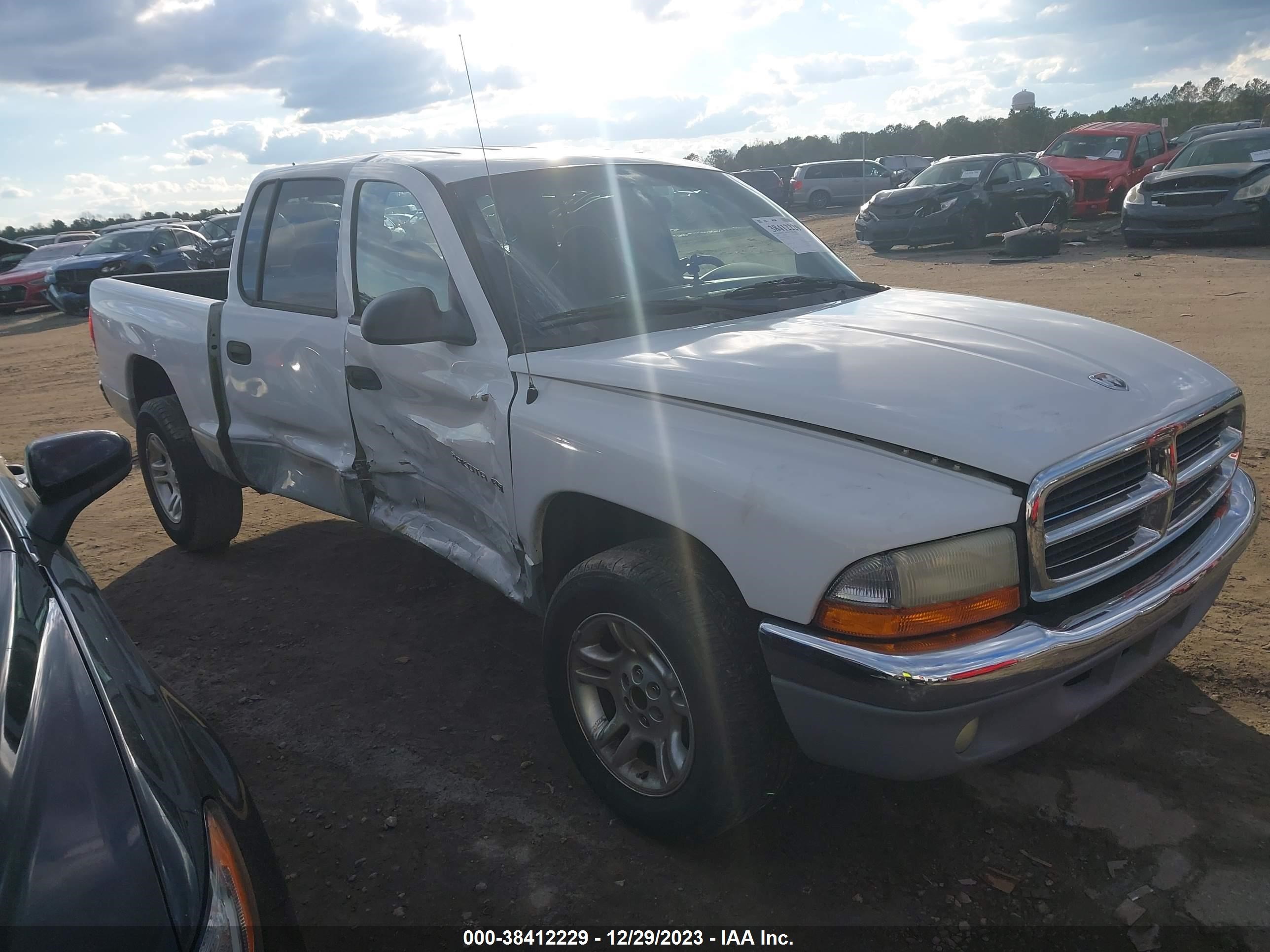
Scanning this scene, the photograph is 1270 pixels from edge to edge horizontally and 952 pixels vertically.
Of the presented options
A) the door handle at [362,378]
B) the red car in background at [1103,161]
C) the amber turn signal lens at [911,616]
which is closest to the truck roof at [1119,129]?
the red car in background at [1103,161]

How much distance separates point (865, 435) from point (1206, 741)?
170 centimetres

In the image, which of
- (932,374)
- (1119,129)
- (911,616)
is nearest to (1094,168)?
(1119,129)

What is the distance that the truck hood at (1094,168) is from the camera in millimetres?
18625

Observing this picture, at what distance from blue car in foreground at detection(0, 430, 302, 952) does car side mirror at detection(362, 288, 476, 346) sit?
3.78 feet

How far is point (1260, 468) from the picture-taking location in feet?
16.5

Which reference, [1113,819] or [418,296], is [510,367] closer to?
[418,296]

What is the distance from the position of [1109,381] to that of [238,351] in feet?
11.6

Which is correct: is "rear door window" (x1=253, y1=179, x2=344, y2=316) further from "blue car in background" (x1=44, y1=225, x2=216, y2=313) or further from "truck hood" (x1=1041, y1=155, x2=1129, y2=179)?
"truck hood" (x1=1041, y1=155, x2=1129, y2=179)

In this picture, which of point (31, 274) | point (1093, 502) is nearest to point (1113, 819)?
point (1093, 502)

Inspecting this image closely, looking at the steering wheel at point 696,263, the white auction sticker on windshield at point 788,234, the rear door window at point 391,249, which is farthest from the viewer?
the white auction sticker on windshield at point 788,234

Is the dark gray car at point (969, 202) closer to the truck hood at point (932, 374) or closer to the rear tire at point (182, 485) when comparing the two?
the rear tire at point (182, 485)

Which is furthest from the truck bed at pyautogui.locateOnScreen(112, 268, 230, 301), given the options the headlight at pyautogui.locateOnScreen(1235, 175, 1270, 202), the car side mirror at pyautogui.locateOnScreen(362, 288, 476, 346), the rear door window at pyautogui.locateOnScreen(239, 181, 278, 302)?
the headlight at pyautogui.locateOnScreen(1235, 175, 1270, 202)

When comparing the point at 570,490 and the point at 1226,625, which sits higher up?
the point at 570,490

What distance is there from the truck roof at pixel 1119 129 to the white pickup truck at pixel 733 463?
18225 mm
